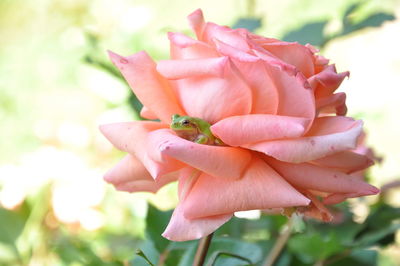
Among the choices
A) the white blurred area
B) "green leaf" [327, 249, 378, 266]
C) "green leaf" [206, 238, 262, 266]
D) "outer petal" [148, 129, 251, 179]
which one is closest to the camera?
"outer petal" [148, 129, 251, 179]

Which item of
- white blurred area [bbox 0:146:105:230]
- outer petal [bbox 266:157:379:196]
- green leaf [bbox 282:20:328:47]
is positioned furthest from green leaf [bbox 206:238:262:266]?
white blurred area [bbox 0:146:105:230]

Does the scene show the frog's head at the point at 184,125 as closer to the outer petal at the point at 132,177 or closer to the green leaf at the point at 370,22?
the outer petal at the point at 132,177

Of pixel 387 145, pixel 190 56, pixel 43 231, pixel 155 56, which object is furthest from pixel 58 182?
pixel 387 145

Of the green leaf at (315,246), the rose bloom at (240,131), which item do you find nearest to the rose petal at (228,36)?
the rose bloom at (240,131)

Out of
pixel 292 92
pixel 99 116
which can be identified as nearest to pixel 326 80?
pixel 292 92

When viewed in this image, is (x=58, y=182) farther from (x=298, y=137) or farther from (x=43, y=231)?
(x=298, y=137)

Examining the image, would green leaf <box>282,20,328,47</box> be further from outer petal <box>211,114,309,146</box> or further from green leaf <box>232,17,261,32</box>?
outer petal <box>211,114,309,146</box>
